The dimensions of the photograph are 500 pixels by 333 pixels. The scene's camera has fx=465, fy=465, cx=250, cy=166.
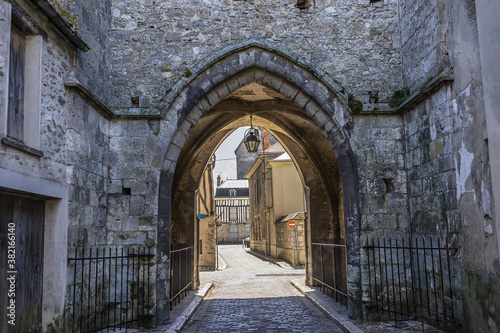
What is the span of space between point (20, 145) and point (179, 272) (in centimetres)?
489

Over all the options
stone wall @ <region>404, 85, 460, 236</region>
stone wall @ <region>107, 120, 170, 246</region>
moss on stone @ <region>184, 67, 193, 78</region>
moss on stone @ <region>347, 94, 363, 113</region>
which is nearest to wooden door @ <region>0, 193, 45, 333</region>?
stone wall @ <region>107, 120, 170, 246</region>

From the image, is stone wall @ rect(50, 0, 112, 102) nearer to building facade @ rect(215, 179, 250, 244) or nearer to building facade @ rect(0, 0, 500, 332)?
building facade @ rect(0, 0, 500, 332)

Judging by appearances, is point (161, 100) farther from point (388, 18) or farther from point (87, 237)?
point (388, 18)

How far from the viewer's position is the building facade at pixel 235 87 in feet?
14.7

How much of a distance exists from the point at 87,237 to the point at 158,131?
1710 millimetres

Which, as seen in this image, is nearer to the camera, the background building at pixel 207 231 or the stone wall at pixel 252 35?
the stone wall at pixel 252 35

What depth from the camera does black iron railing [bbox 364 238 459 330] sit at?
556cm

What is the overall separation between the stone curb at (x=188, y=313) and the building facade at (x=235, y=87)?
234 mm

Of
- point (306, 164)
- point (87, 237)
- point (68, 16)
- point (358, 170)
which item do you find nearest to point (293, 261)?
point (306, 164)

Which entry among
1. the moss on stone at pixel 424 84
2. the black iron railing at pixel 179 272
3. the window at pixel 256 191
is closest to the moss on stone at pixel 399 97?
the moss on stone at pixel 424 84

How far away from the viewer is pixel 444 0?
216 inches

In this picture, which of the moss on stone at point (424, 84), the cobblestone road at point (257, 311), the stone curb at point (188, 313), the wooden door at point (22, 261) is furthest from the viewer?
the cobblestone road at point (257, 311)

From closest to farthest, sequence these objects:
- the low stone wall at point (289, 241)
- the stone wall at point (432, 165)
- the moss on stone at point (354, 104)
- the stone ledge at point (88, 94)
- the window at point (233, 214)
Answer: the stone ledge at point (88, 94) → the stone wall at point (432, 165) → the moss on stone at point (354, 104) → the low stone wall at point (289, 241) → the window at point (233, 214)

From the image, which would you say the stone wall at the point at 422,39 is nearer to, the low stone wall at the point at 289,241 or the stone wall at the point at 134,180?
the stone wall at the point at 134,180
